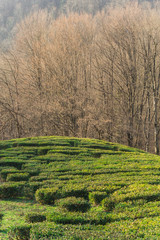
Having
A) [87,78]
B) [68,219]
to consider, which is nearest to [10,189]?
[68,219]

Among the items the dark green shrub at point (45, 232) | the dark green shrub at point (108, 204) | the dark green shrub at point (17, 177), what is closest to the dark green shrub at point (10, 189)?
the dark green shrub at point (17, 177)

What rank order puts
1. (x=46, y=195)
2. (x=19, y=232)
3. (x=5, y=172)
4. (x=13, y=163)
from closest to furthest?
(x=19, y=232), (x=46, y=195), (x=5, y=172), (x=13, y=163)

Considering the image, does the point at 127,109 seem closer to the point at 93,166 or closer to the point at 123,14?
the point at 123,14

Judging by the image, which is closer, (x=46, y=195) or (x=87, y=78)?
(x=46, y=195)

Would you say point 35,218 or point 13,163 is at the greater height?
point 13,163

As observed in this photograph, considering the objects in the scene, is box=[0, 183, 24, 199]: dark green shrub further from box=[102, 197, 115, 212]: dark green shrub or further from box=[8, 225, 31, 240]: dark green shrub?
box=[8, 225, 31, 240]: dark green shrub

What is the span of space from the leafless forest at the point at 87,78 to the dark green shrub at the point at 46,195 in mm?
10723

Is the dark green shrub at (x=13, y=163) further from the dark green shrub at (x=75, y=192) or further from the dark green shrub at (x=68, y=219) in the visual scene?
the dark green shrub at (x=68, y=219)

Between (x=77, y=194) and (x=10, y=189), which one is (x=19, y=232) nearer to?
(x=77, y=194)

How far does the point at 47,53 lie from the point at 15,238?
17446 millimetres

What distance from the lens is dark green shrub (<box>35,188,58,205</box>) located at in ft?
21.3

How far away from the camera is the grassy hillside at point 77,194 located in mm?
4514

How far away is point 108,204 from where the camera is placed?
5.89m

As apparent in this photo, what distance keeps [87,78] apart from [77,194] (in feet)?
50.8
